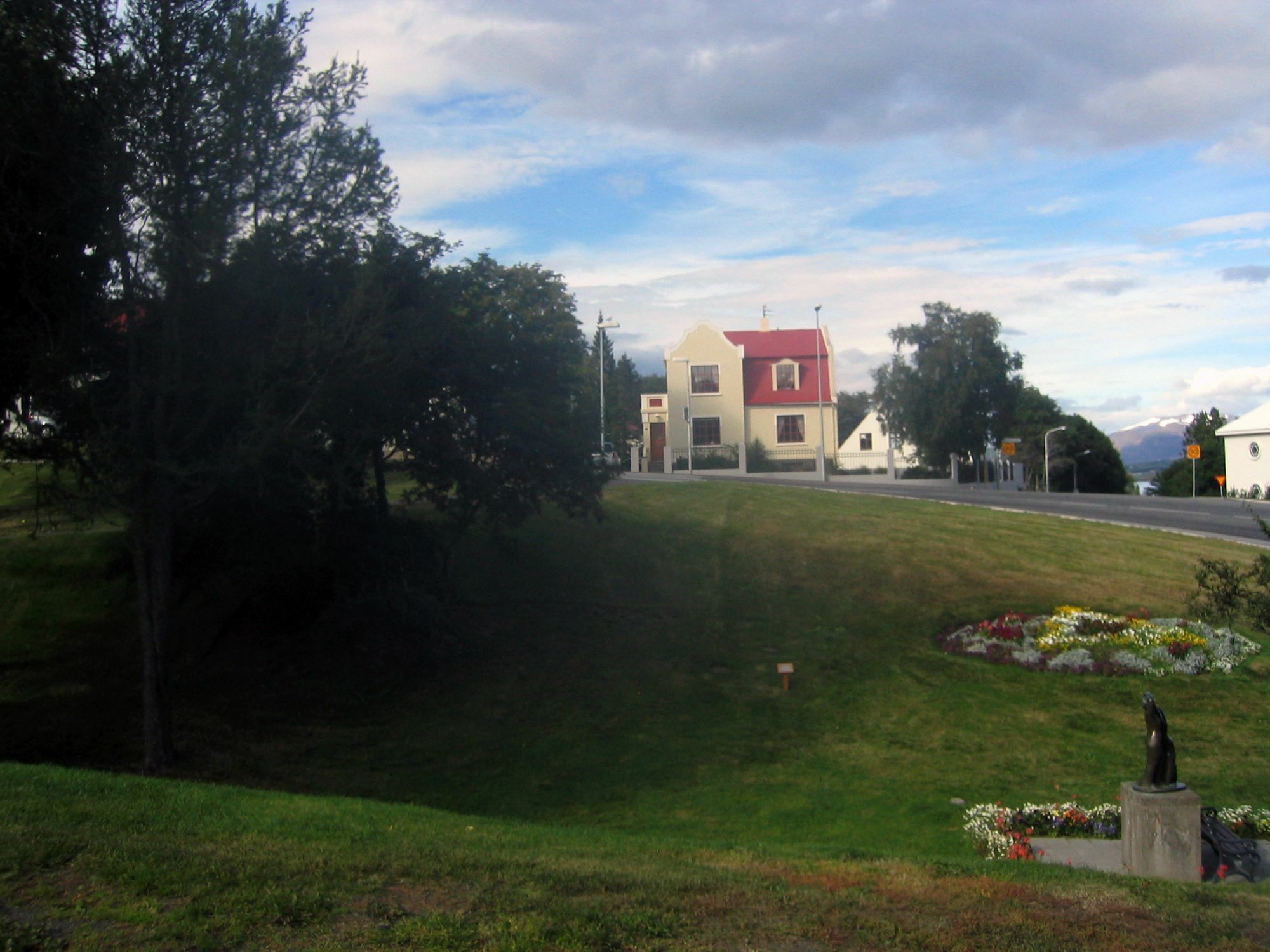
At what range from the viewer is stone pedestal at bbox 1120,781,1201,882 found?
9023 mm

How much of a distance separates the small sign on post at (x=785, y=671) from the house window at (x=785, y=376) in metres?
45.2

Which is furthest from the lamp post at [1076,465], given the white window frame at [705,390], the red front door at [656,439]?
the red front door at [656,439]

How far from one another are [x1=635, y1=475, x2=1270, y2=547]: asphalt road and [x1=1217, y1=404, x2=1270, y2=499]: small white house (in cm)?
1095

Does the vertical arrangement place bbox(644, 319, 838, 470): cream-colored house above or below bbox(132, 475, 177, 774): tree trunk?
above

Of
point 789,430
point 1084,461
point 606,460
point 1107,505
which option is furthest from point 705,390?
point 606,460

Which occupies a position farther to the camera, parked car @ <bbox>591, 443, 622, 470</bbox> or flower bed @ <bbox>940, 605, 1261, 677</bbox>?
parked car @ <bbox>591, 443, 622, 470</bbox>

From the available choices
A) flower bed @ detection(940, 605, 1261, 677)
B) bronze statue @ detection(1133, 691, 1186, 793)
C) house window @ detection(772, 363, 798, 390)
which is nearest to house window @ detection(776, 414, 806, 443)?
house window @ detection(772, 363, 798, 390)

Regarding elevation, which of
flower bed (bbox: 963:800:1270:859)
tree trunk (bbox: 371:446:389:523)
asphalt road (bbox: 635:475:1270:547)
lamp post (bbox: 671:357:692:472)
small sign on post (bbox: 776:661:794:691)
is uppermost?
lamp post (bbox: 671:357:692:472)

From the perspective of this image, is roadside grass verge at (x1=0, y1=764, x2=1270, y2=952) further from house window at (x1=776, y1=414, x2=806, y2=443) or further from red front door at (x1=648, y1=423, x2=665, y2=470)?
house window at (x1=776, y1=414, x2=806, y2=443)

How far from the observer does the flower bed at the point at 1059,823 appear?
424 inches

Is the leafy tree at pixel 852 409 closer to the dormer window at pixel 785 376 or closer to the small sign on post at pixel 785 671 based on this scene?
the dormer window at pixel 785 376

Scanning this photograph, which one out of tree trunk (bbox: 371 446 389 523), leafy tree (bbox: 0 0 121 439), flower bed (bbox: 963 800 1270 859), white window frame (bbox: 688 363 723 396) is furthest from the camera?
white window frame (bbox: 688 363 723 396)

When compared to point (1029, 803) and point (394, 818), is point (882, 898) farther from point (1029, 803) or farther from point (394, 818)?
point (1029, 803)

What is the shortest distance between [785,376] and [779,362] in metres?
1.00
